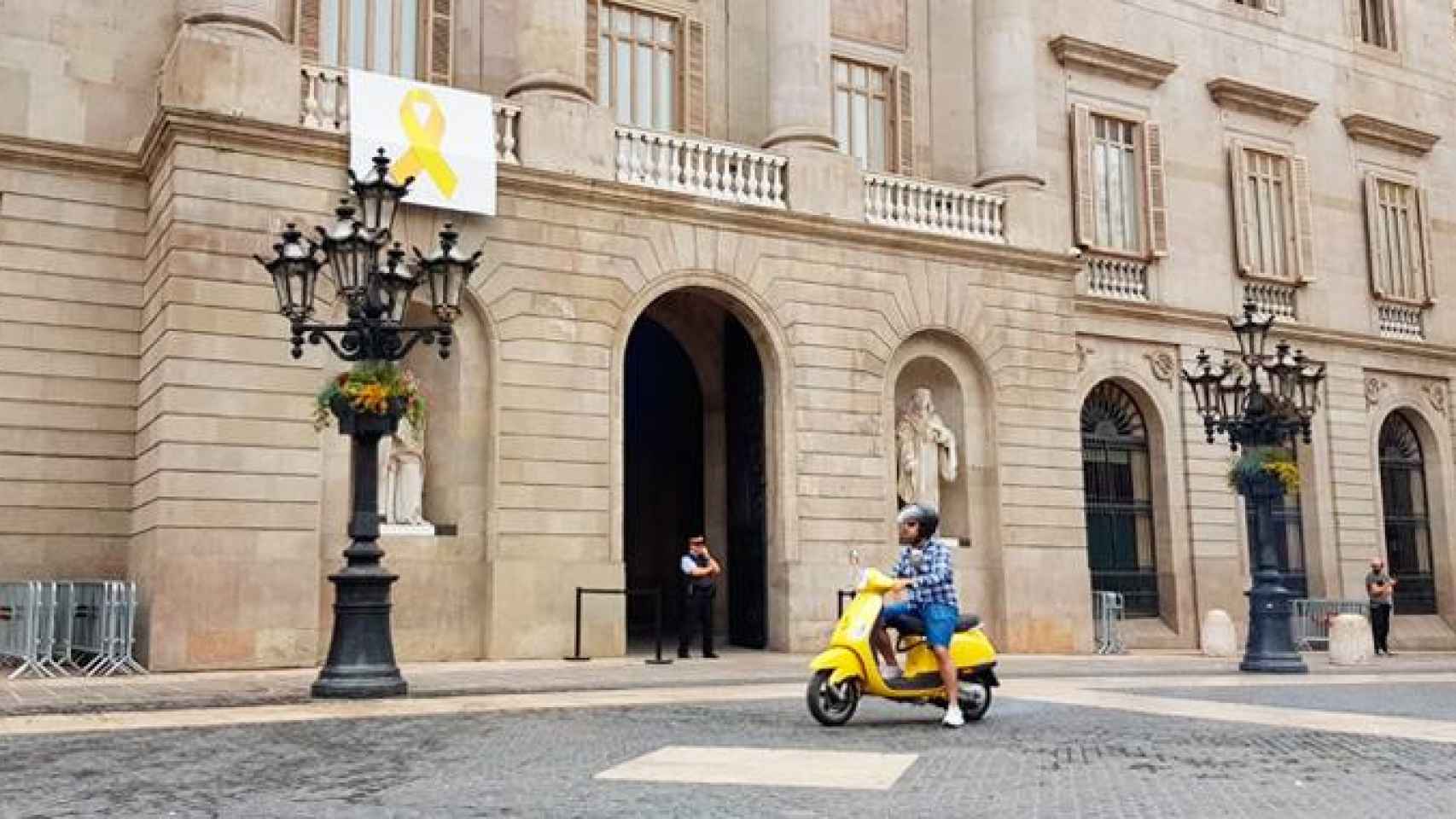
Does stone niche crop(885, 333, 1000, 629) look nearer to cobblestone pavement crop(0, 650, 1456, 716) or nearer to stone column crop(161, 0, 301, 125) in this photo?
cobblestone pavement crop(0, 650, 1456, 716)

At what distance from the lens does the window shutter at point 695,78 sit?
22.4 metres

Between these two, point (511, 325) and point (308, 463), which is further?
point (511, 325)

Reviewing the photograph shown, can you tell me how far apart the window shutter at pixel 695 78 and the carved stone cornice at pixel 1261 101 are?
11.7m

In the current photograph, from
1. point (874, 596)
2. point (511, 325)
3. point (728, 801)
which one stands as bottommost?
point (728, 801)

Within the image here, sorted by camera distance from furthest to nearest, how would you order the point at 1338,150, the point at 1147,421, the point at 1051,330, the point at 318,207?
the point at 1338,150 < the point at 1147,421 < the point at 1051,330 < the point at 318,207

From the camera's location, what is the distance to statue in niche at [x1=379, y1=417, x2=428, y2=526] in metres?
18.0

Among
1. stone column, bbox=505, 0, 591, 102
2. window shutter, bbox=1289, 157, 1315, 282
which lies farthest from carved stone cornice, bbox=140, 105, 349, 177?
window shutter, bbox=1289, 157, 1315, 282

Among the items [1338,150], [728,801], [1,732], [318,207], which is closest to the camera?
[728,801]

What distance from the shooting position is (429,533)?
18.0 metres

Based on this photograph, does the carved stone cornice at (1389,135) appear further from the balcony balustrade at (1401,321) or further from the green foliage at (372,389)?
the green foliage at (372,389)

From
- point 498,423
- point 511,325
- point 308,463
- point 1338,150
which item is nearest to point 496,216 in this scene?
point 511,325

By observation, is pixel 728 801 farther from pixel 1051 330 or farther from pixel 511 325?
pixel 1051 330

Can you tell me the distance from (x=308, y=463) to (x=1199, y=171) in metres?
19.2

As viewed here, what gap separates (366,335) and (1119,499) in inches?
686
